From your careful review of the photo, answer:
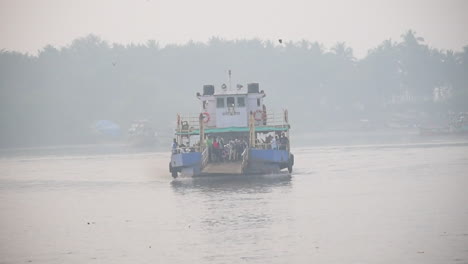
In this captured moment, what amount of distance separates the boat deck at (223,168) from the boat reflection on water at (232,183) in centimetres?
72

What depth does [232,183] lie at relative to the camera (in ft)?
173

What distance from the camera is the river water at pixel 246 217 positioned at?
30266mm

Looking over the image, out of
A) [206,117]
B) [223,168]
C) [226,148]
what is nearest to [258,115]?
[206,117]

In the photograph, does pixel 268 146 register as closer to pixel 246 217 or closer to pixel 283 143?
pixel 283 143

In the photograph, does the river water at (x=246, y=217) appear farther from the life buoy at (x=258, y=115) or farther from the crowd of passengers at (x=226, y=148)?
the life buoy at (x=258, y=115)

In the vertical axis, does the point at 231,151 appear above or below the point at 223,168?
above

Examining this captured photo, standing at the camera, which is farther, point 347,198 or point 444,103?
point 444,103

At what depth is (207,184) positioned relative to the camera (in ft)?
172

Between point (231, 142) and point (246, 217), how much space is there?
18.1 m

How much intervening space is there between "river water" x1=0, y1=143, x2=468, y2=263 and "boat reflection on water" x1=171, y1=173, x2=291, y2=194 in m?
0.08

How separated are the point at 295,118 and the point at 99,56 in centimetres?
3894

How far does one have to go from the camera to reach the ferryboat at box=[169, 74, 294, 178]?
5472 centimetres

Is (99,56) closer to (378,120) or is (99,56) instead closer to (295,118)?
(295,118)

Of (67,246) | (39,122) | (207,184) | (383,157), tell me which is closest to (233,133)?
(207,184)
